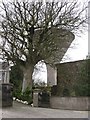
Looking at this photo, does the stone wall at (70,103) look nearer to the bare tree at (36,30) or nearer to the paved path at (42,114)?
the paved path at (42,114)

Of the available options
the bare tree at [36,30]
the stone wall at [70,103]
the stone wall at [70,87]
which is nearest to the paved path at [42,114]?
the stone wall at [70,103]

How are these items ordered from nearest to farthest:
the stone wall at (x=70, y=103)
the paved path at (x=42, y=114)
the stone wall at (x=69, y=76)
Result: the paved path at (x=42, y=114)
the stone wall at (x=70, y=103)
the stone wall at (x=69, y=76)

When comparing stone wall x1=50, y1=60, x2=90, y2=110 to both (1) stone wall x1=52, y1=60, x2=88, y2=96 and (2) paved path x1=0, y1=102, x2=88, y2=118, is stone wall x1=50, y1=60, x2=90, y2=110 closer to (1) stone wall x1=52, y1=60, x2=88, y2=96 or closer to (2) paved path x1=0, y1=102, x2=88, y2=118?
(1) stone wall x1=52, y1=60, x2=88, y2=96

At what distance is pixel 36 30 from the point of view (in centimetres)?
2200

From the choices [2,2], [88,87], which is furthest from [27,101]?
[2,2]

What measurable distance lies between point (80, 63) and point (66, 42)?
13.4 ft

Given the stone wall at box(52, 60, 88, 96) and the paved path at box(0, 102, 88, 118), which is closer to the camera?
the paved path at box(0, 102, 88, 118)

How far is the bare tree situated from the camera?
68.9 feet

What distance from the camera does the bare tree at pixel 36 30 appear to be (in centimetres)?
2100

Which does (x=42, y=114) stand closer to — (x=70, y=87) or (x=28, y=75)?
(x=70, y=87)

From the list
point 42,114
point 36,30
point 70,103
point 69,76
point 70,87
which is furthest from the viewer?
point 36,30

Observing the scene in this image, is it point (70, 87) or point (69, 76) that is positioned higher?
point (69, 76)

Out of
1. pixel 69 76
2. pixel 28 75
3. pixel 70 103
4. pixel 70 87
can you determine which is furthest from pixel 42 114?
pixel 28 75

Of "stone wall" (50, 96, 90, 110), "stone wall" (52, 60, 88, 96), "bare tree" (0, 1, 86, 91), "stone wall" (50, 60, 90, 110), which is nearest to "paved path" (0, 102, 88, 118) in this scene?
"stone wall" (50, 96, 90, 110)
